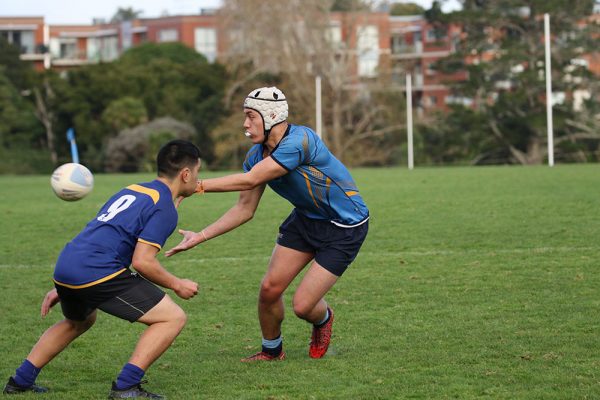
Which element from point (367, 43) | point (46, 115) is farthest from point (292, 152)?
point (46, 115)

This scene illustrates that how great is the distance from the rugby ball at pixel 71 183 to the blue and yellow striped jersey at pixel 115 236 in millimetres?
1184

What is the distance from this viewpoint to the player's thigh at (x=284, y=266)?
784 centimetres

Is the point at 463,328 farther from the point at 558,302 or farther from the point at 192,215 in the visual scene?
the point at 192,215

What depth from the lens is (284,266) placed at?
7.86 meters

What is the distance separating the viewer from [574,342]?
7914 mm

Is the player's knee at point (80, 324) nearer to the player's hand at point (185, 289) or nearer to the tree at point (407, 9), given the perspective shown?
the player's hand at point (185, 289)

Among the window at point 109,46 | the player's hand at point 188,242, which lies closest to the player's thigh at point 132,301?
the player's hand at point 188,242

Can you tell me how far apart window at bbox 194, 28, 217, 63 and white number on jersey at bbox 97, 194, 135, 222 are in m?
90.2

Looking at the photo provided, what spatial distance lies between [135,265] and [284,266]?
1.73 metres

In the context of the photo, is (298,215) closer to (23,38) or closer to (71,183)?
(71,183)

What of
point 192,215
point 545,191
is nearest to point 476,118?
point 545,191

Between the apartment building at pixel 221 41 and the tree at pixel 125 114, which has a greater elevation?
the apartment building at pixel 221 41

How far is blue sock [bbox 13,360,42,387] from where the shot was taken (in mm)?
6777

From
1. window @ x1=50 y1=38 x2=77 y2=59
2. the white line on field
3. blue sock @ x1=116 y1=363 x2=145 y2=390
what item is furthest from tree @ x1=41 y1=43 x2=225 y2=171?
blue sock @ x1=116 y1=363 x2=145 y2=390
